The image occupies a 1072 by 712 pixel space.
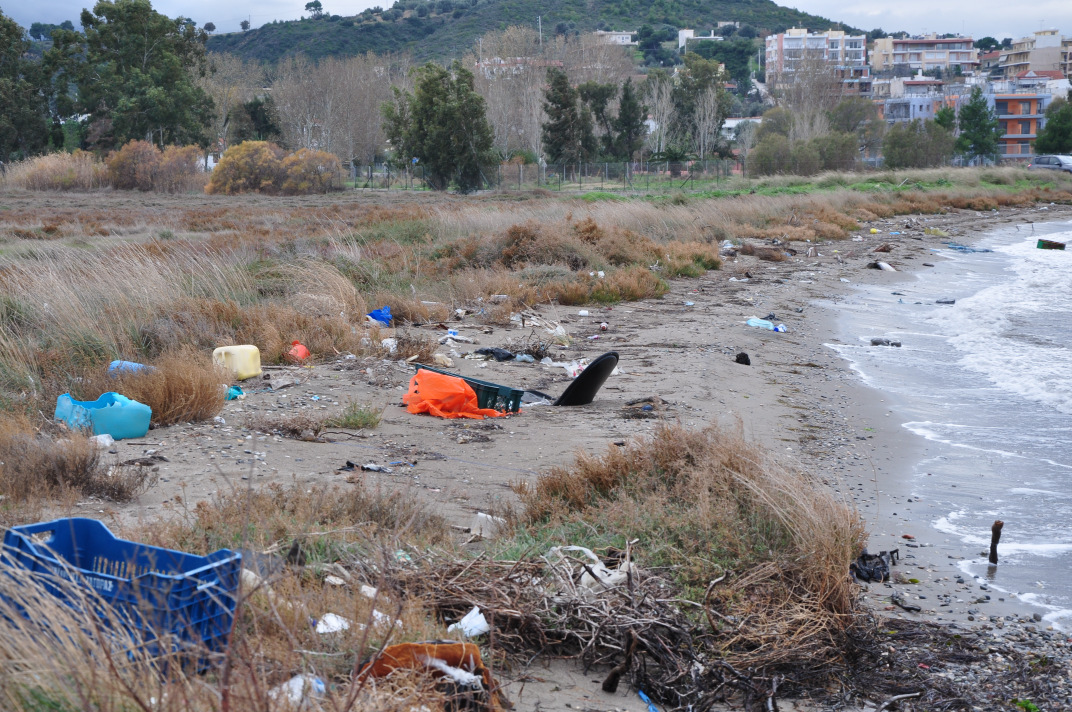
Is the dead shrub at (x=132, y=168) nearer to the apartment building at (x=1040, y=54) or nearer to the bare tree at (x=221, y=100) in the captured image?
the bare tree at (x=221, y=100)

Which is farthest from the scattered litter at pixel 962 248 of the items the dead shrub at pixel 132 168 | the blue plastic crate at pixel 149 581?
the dead shrub at pixel 132 168

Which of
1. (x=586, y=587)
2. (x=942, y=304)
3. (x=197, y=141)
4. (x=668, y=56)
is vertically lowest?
(x=942, y=304)

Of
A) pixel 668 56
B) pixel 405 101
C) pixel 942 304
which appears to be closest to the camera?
pixel 942 304

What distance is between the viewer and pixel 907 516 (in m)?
5.73

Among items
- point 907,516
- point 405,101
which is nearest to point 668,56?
point 405,101

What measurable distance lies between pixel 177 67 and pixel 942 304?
2125 inches

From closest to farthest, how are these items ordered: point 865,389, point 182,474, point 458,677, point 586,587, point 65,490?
point 458,677, point 586,587, point 65,490, point 182,474, point 865,389

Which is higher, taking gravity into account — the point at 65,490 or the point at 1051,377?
the point at 65,490

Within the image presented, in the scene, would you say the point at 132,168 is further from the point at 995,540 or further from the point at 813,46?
the point at 813,46

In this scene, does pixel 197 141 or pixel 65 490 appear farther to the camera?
pixel 197 141

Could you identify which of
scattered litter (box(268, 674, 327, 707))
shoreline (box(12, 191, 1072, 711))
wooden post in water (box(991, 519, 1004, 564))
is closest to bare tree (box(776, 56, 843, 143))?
shoreline (box(12, 191, 1072, 711))

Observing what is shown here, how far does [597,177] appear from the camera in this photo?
180 feet

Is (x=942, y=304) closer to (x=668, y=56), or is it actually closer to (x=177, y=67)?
(x=177, y=67)

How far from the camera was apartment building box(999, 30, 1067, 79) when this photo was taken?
157m
